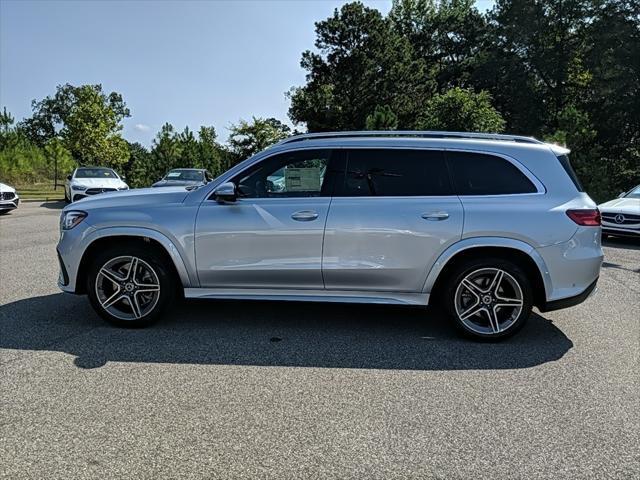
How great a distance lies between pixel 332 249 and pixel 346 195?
0.52 metres

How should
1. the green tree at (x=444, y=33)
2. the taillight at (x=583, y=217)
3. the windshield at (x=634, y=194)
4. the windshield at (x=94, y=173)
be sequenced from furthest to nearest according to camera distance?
the green tree at (x=444, y=33) < the windshield at (x=94, y=173) < the windshield at (x=634, y=194) < the taillight at (x=583, y=217)

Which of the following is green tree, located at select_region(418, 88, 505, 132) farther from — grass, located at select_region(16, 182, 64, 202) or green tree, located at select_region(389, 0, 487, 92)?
green tree, located at select_region(389, 0, 487, 92)

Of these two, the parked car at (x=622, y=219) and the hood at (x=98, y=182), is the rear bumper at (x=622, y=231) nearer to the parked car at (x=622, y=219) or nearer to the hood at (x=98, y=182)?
the parked car at (x=622, y=219)

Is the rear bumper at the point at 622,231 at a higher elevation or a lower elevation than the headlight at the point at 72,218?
lower

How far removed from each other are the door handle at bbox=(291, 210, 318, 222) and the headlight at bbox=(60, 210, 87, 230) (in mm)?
2055

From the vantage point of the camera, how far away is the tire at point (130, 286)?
496 cm

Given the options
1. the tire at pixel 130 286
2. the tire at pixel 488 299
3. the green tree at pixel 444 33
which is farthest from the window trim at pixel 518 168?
the green tree at pixel 444 33

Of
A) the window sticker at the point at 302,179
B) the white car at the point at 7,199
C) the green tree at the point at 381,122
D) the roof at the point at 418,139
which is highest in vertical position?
the green tree at the point at 381,122

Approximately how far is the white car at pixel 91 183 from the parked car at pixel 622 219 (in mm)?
15066

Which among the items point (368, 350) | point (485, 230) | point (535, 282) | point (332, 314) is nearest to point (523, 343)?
point (535, 282)

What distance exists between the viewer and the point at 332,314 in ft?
18.4

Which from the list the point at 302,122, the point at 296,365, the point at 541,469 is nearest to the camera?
the point at 541,469

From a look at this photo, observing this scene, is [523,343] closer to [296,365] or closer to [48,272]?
[296,365]

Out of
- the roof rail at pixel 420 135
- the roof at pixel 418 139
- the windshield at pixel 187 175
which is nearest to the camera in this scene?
the roof at pixel 418 139
